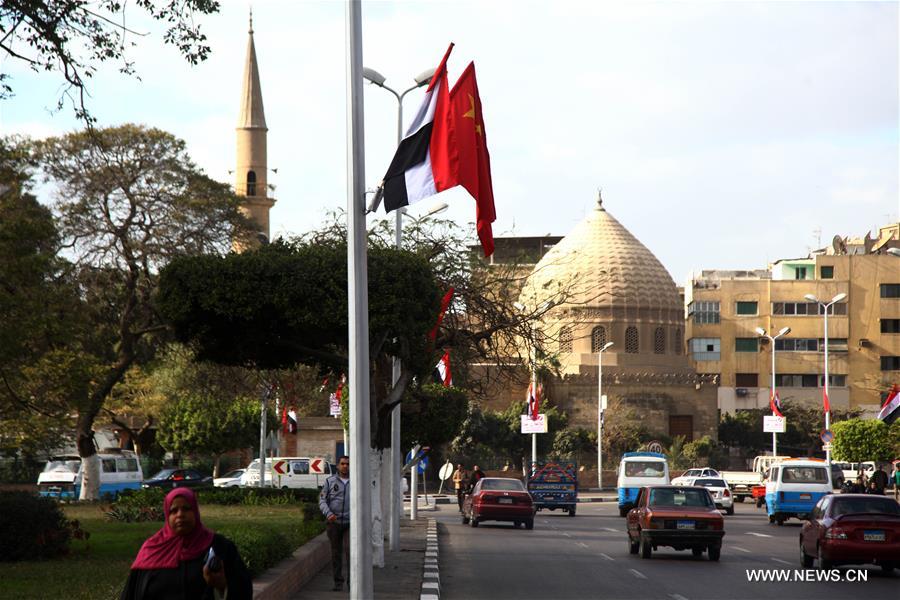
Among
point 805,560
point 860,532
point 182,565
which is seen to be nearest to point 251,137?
point 805,560

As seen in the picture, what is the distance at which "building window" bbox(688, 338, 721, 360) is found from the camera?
9025 centimetres

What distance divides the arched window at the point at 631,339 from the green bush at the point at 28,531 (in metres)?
68.3

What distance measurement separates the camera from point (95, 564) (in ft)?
48.8

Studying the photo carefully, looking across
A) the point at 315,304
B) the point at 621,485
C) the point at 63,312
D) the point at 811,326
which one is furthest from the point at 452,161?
the point at 811,326

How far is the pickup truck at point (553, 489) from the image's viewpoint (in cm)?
4028

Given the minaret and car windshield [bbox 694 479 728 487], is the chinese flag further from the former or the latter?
the minaret

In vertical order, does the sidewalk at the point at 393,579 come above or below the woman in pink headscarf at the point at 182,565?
below

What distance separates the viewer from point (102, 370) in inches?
1248

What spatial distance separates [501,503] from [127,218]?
11.1 m

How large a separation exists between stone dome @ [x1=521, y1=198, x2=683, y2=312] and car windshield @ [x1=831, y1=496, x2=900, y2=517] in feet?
196

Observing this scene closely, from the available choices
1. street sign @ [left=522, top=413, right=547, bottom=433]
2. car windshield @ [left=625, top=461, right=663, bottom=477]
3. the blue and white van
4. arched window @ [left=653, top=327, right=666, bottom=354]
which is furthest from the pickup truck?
arched window @ [left=653, top=327, right=666, bottom=354]

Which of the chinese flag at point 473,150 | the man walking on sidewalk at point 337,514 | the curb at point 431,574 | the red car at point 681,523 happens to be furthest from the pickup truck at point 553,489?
the chinese flag at point 473,150

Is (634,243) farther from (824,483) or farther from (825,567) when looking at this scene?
(825,567)

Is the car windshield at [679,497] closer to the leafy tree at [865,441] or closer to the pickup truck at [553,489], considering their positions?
the pickup truck at [553,489]
